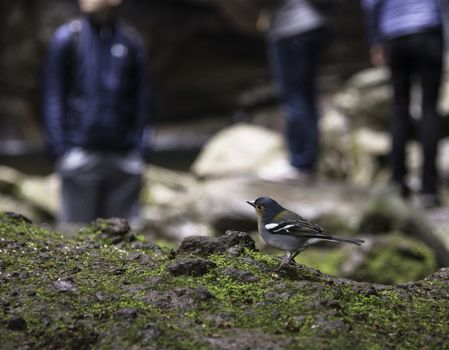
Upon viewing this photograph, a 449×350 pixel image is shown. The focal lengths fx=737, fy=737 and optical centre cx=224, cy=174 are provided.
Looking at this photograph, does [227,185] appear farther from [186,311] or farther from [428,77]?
[186,311]

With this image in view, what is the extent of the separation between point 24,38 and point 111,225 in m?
28.8

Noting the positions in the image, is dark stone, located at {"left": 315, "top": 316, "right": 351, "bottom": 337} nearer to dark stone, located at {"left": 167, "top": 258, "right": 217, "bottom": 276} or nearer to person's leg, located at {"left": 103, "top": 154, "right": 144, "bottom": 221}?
dark stone, located at {"left": 167, "top": 258, "right": 217, "bottom": 276}

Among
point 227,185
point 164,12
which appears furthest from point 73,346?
point 164,12

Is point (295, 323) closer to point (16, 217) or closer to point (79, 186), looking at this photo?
point (16, 217)

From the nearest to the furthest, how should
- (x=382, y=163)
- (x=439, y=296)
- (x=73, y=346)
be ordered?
(x=73, y=346) → (x=439, y=296) → (x=382, y=163)

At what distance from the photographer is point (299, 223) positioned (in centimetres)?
243

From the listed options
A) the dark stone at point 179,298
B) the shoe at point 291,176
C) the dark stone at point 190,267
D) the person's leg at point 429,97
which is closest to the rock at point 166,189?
the shoe at point 291,176

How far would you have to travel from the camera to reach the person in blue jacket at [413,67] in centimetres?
595

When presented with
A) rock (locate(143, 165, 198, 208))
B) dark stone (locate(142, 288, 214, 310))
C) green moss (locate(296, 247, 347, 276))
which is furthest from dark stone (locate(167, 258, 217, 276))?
rock (locate(143, 165, 198, 208))

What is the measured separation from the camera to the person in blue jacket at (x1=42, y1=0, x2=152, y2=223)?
20.7 ft

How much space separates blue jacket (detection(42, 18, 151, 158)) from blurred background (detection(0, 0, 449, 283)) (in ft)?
3.51

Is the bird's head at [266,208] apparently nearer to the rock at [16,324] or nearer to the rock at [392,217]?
the rock at [16,324]

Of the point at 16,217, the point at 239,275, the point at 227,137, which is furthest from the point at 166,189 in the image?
the point at 239,275

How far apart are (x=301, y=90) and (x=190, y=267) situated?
507 cm
